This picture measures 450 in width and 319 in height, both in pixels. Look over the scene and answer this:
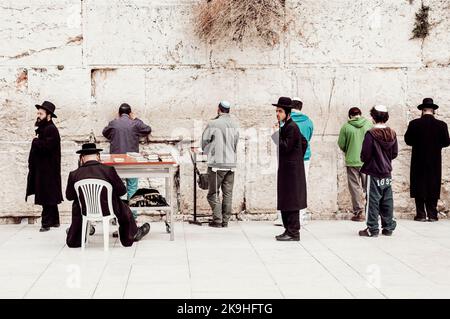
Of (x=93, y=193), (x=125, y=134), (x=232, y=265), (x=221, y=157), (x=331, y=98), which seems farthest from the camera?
(x=331, y=98)

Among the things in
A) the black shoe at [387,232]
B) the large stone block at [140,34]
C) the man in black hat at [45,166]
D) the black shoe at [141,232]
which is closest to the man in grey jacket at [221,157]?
the large stone block at [140,34]

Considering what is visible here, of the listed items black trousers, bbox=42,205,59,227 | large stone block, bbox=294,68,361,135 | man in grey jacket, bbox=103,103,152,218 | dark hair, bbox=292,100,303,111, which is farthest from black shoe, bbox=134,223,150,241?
large stone block, bbox=294,68,361,135

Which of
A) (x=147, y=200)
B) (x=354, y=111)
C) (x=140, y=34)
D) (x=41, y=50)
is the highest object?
(x=140, y=34)

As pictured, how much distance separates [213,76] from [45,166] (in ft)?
8.61

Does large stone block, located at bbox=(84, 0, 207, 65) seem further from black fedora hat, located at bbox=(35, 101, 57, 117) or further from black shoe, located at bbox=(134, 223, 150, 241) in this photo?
black shoe, located at bbox=(134, 223, 150, 241)

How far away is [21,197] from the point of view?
1009 centimetres

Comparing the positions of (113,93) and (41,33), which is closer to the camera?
(41,33)

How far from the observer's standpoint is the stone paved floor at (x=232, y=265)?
→ 19.6 ft

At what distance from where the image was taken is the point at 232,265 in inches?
278

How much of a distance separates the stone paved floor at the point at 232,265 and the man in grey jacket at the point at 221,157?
1.20ft

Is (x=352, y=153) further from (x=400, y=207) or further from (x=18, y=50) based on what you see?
(x=18, y=50)

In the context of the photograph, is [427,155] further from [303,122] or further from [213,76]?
[213,76]

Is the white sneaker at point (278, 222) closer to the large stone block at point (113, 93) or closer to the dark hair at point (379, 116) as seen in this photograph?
the dark hair at point (379, 116)

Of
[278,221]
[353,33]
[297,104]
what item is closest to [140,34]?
[297,104]
